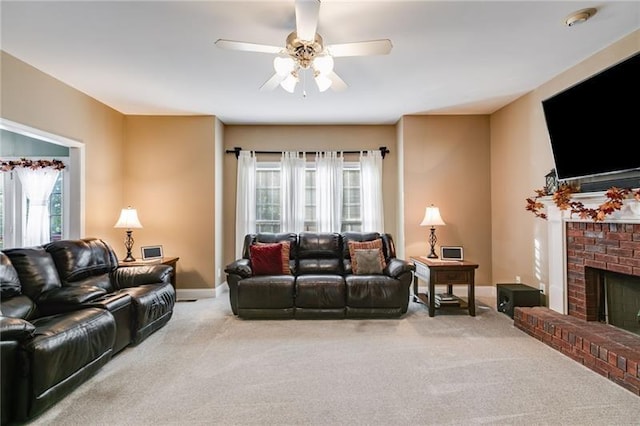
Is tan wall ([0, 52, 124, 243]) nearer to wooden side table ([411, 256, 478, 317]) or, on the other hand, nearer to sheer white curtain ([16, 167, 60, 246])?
sheer white curtain ([16, 167, 60, 246])

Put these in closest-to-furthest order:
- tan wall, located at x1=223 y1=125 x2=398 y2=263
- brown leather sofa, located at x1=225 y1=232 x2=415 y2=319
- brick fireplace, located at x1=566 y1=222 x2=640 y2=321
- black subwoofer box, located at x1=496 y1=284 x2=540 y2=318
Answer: brick fireplace, located at x1=566 y1=222 x2=640 y2=321 < black subwoofer box, located at x1=496 y1=284 x2=540 y2=318 < brown leather sofa, located at x1=225 y1=232 x2=415 y2=319 < tan wall, located at x1=223 y1=125 x2=398 y2=263

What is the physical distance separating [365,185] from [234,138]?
2299 millimetres

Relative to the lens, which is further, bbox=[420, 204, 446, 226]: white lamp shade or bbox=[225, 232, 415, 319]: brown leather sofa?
bbox=[420, 204, 446, 226]: white lamp shade

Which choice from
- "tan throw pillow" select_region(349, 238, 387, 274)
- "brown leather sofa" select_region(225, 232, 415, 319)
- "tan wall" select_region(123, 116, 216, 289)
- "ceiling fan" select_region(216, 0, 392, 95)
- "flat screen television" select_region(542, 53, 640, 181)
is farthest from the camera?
"tan wall" select_region(123, 116, 216, 289)

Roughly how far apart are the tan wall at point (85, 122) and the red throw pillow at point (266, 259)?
2.09 metres

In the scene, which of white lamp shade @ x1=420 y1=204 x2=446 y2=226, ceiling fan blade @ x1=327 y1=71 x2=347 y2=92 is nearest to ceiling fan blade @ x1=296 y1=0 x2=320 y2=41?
ceiling fan blade @ x1=327 y1=71 x2=347 y2=92

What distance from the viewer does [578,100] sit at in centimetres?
302

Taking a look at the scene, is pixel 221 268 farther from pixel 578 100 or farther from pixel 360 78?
pixel 578 100

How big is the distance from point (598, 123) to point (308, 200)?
3.76 metres

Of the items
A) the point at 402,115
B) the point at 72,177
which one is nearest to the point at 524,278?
the point at 402,115

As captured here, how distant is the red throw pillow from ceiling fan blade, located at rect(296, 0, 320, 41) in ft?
8.86

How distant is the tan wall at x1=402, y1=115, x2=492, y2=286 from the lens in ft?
16.7

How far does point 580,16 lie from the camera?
8.19 ft

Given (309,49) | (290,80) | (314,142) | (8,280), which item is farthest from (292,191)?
(8,280)
